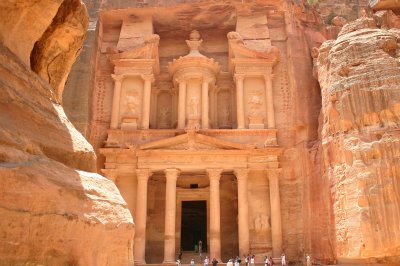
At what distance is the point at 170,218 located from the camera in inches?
739

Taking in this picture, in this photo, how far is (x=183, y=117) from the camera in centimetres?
2116

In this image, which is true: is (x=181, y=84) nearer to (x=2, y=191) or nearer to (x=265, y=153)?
(x=265, y=153)

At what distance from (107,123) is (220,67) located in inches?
264

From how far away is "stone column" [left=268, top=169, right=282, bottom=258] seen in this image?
1816cm

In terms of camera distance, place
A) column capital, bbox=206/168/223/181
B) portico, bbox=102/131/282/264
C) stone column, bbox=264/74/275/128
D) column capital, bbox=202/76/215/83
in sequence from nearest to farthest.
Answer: portico, bbox=102/131/282/264, column capital, bbox=206/168/223/181, stone column, bbox=264/74/275/128, column capital, bbox=202/76/215/83

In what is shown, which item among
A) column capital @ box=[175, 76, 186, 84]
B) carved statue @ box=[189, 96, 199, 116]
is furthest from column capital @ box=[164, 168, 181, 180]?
column capital @ box=[175, 76, 186, 84]

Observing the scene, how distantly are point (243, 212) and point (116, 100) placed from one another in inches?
332

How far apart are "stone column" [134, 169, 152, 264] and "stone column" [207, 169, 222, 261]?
2.91 metres

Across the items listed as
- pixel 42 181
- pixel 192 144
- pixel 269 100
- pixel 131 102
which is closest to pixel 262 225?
pixel 192 144

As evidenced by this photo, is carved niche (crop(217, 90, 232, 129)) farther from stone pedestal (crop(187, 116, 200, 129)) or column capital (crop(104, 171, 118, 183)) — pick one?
column capital (crop(104, 171, 118, 183))

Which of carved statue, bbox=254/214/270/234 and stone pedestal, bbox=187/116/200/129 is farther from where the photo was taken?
stone pedestal, bbox=187/116/200/129

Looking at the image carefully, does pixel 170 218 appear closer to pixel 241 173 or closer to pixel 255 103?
pixel 241 173

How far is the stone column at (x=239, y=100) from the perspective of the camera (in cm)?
2088

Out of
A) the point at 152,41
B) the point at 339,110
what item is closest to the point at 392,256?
the point at 339,110
